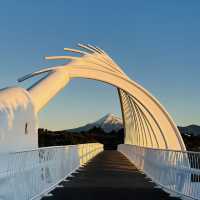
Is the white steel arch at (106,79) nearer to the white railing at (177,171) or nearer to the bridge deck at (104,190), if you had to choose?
the white railing at (177,171)

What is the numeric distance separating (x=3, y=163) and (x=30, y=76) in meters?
32.3

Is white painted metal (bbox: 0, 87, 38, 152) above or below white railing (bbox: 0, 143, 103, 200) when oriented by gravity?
above

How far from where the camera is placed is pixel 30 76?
4247cm

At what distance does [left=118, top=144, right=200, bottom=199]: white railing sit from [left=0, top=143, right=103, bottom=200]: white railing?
3.93m

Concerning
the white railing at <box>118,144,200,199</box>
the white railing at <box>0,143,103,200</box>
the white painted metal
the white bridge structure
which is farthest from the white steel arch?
the white railing at <box>0,143,103,200</box>

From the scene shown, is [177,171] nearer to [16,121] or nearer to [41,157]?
[41,157]

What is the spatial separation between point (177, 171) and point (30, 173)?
5.46m

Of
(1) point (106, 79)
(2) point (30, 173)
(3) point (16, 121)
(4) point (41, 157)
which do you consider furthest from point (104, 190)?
(1) point (106, 79)

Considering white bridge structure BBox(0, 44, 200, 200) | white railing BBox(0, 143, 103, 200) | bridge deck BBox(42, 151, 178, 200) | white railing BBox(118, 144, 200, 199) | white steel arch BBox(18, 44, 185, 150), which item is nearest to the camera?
white railing BBox(0, 143, 103, 200)

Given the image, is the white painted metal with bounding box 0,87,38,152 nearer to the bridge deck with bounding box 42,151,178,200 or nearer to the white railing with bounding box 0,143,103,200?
the white railing with bounding box 0,143,103,200

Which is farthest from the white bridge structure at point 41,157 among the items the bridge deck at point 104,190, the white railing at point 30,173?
the bridge deck at point 104,190

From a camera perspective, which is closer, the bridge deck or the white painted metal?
the bridge deck

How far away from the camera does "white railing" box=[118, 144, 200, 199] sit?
14.6 m

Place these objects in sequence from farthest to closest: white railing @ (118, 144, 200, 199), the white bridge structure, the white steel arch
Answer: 1. the white steel arch
2. white railing @ (118, 144, 200, 199)
3. the white bridge structure
